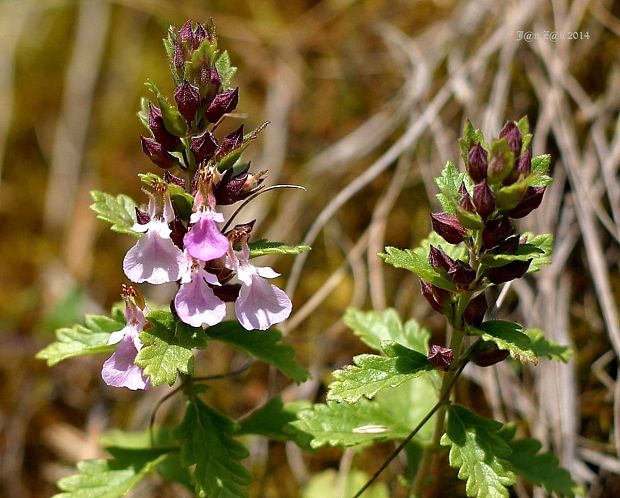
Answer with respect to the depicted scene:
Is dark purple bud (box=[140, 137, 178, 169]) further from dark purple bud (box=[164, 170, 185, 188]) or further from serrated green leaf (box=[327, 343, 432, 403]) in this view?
serrated green leaf (box=[327, 343, 432, 403])

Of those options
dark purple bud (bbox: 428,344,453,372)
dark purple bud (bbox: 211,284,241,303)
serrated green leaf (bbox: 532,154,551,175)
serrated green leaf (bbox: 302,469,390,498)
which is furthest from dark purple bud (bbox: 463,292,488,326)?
serrated green leaf (bbox: 302,469,390,498)

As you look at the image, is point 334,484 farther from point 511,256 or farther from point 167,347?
point 511,256

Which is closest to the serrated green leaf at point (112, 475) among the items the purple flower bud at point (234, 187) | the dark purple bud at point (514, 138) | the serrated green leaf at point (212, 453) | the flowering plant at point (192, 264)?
the flowering plant at point (192, 264)

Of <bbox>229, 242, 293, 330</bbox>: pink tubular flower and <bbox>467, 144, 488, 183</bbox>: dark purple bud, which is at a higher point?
<bbox>467, 144, 488, 183</bbox>: dark purple bud

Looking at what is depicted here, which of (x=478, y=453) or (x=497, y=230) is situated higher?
(x=497, y=230)

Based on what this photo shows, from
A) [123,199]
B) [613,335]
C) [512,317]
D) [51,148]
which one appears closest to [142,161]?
[51,148]

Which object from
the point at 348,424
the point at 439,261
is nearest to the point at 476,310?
the point at 439,261
